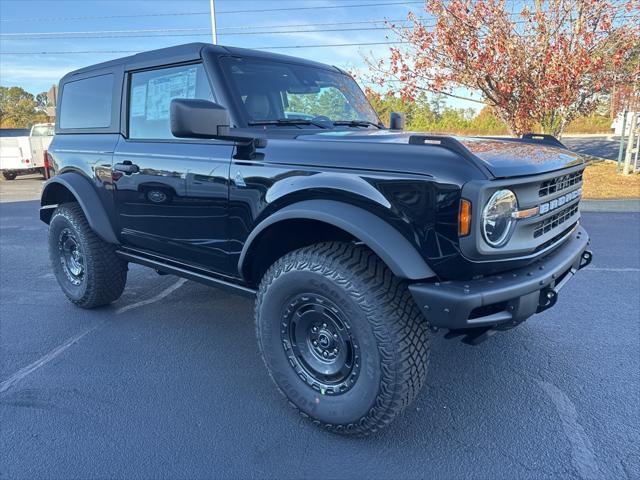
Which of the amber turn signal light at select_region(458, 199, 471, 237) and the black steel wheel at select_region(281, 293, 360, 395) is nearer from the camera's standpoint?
the amber turn signal light at select_region(458, 199, 471, 237)

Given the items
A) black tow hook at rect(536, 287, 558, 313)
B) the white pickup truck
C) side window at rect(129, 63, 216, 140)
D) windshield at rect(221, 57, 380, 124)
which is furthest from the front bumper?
the white pickup truck

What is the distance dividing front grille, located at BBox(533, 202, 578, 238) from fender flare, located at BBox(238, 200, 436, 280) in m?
0.64

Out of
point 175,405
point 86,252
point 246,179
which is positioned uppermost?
point 246,179

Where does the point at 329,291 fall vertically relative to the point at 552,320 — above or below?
above

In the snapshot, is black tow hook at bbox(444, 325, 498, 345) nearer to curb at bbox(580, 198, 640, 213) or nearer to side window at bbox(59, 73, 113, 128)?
side window at bbox(59, 73, 113, 128)

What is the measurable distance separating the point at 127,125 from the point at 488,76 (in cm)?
964

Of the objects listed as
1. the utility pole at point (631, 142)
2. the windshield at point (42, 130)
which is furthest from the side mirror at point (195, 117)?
the windshield at point (42, 130)

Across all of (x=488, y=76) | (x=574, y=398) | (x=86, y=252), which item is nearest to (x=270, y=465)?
(x=574, y=398)

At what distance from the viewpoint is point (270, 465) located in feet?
7.53

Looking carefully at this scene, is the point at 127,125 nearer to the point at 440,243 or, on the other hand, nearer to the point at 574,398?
the point at 440,243

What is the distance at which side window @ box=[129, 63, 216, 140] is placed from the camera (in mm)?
3170

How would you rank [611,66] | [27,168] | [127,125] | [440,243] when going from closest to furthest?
[440,243] → [127,125] → [611,66] → [27,168]

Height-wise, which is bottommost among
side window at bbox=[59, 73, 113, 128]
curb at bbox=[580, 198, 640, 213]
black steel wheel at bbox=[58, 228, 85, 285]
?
curb at bbox=[580, 198, 640, 213]

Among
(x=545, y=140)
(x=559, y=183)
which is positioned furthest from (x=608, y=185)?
(x=559, y=183)
